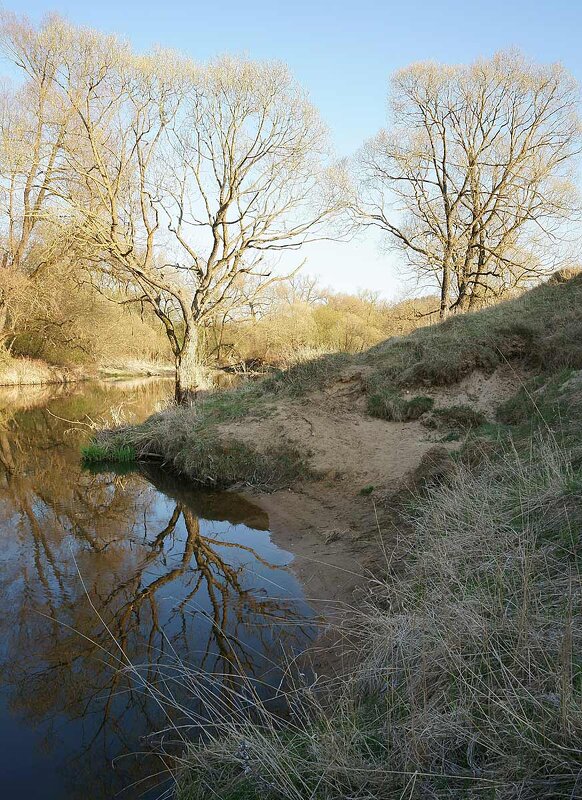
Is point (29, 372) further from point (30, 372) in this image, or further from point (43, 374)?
point (43, 374)

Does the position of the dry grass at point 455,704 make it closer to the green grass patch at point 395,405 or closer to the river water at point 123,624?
the river water at point 123,624

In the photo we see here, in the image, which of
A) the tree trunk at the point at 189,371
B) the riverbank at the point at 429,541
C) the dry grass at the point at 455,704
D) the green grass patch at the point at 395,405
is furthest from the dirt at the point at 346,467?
the tree trunk at the point at 189,371

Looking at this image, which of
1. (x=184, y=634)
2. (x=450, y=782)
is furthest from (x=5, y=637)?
(x=450, y=782)

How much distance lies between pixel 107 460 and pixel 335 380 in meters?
5.96

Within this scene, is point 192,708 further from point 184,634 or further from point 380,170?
point 380,170

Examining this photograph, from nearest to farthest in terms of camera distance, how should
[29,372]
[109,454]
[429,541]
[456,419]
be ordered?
[429,541]
[456,419]
[109,454]
[29,372]

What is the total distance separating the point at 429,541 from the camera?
5.36 meters

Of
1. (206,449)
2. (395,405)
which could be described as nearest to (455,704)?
(395,405)

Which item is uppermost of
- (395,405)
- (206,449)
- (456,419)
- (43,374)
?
(43,374)

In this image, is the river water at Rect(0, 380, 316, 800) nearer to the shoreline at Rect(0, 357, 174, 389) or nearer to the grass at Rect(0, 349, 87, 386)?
the grass at Rect(0, 349, 87, 386)

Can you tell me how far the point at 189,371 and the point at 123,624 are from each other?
40.0ft

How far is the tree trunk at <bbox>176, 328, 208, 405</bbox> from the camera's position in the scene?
664 inches

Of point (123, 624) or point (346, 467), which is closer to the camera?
point (123, 624)

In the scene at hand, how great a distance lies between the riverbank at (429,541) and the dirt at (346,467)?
0.04 m
